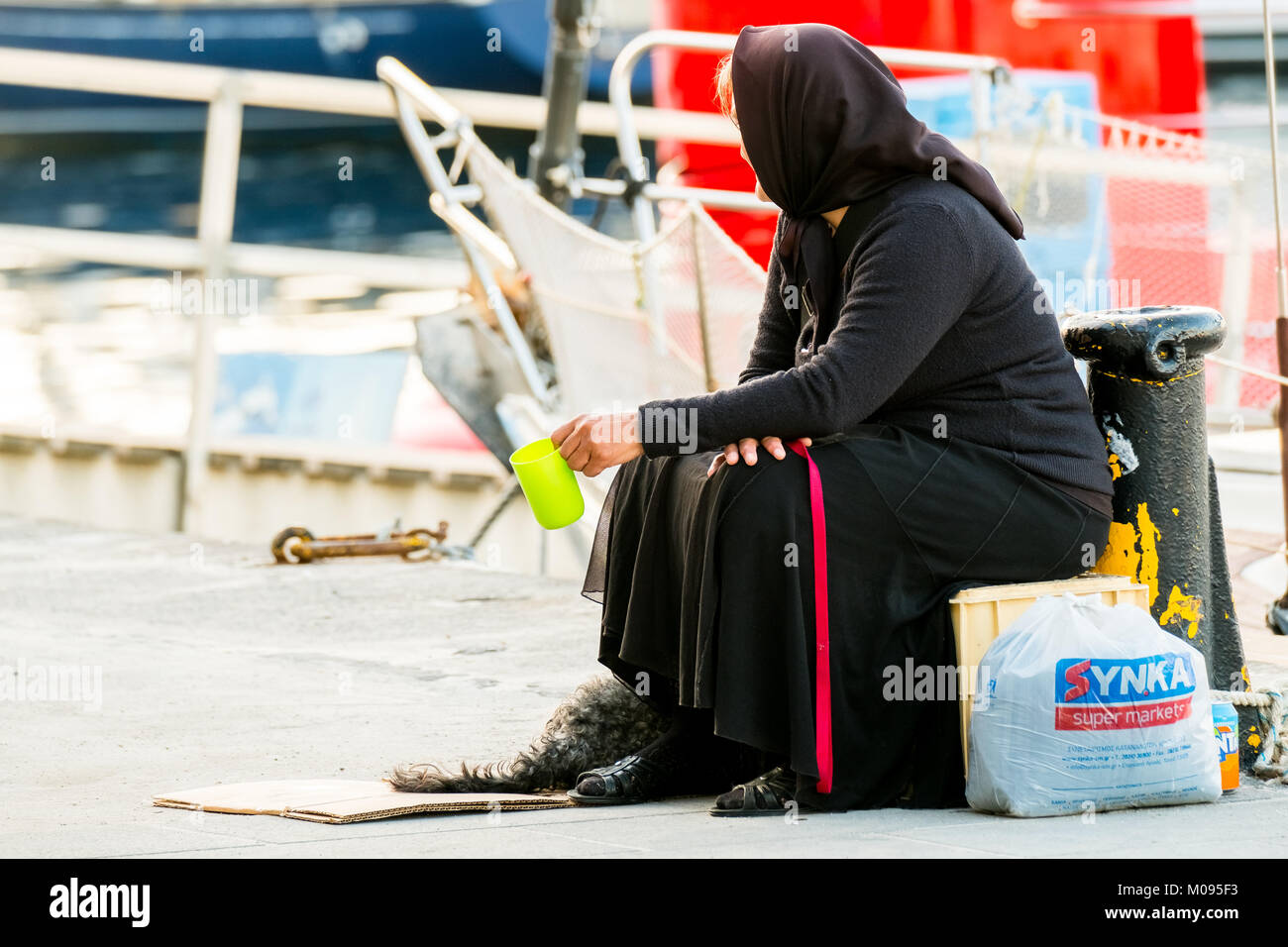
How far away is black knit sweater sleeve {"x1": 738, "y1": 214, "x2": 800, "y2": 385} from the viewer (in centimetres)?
330

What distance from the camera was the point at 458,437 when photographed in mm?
11898

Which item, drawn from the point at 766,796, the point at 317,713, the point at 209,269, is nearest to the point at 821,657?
the point at 766,796

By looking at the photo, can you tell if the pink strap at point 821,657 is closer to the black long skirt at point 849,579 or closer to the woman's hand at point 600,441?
the black long skirt at point 849,579

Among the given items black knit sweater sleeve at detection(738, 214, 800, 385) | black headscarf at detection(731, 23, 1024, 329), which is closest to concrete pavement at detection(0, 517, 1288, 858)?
black knit sweater sleeve at detection(738, 214, 800, 385)

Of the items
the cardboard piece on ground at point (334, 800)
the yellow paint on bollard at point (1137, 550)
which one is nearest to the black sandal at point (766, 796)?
the cardboard piece on ground at point (334, 800)

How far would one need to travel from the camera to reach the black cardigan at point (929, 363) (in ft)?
9.28

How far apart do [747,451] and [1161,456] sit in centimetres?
83

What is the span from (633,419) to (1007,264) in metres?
0.66

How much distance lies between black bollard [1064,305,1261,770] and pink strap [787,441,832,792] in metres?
0.64

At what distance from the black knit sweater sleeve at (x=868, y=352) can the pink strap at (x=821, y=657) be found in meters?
0.13

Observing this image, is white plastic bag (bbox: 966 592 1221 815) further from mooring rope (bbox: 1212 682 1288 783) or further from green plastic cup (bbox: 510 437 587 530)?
green plastic cup (bbox: 510 437 587 530)
